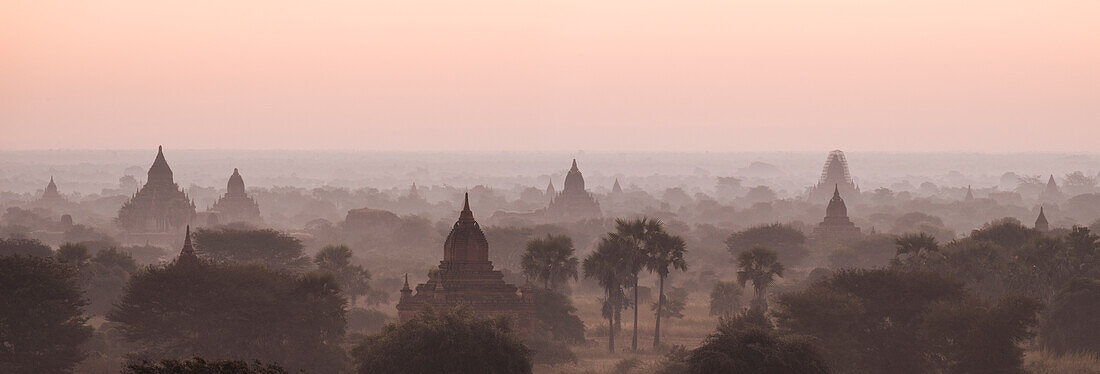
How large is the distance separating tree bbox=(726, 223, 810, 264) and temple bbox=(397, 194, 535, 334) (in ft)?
138

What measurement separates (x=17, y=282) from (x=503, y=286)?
18768mm

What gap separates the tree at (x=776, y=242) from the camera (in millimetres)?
96812

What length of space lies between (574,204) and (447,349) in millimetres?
114118

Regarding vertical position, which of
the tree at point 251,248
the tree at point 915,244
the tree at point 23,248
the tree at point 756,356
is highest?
the tree at point 915,244

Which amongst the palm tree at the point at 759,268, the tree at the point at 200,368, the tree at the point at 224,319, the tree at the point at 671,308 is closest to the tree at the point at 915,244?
the palm tree at the point at 759,268

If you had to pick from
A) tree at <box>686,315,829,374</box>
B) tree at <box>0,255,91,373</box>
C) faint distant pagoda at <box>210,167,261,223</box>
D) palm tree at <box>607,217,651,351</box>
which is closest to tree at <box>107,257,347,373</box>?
tree at <box>0,255,91,373</box>

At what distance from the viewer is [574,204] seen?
155 metres

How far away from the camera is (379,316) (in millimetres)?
68750

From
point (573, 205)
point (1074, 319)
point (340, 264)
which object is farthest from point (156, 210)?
point (1074, 319)

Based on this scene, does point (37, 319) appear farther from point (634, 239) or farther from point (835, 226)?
point (835, 226)

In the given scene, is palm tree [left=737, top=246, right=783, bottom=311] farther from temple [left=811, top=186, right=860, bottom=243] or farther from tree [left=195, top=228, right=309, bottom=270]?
temple [left=811, top=186, right=860, bottom=243]

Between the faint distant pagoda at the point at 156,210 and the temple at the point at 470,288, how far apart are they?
235ft

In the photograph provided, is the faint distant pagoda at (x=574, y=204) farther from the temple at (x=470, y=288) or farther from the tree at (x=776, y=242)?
the temple at (x=470, y=288)

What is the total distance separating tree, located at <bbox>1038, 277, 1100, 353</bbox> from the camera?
178 ft
